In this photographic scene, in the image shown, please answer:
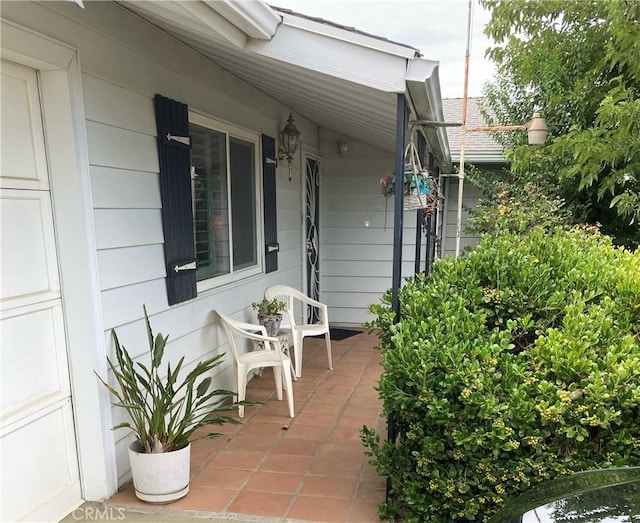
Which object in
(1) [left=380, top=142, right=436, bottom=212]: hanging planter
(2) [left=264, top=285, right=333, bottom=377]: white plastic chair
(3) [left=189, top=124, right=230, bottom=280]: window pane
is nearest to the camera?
(1) [left=380, top=142, right=436, bottom=212]: hanging planter

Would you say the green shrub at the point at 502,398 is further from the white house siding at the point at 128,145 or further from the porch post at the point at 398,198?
the white house siding at the point at 128,145

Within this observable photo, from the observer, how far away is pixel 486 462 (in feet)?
5.99

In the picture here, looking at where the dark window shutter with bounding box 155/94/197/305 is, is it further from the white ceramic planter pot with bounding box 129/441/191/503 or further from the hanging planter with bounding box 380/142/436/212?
the hanging planter with bounding box 380/142/436/212

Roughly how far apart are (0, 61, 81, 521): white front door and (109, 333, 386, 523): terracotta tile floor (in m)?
0.40

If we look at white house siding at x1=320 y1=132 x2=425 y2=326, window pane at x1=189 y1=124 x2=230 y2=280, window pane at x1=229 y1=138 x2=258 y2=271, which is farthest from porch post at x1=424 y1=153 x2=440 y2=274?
window pane at x1=189 y1=124 x2=230 y2=280

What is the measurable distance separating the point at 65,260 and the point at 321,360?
3014mm

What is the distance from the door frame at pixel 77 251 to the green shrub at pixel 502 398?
1.34m

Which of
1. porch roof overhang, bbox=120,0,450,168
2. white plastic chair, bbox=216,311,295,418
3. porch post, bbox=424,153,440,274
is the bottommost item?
white plastic chair, bbox=216,311,295,418

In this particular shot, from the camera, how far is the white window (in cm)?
325

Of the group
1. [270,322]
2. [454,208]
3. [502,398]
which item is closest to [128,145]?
[270,322]

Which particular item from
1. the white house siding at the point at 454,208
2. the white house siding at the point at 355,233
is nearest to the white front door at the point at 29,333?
the white house siding at the point at 355,233

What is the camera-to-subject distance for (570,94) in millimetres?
5852

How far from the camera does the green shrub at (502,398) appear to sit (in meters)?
1.74

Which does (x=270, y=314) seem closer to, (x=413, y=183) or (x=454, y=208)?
(x=413, y=183)
